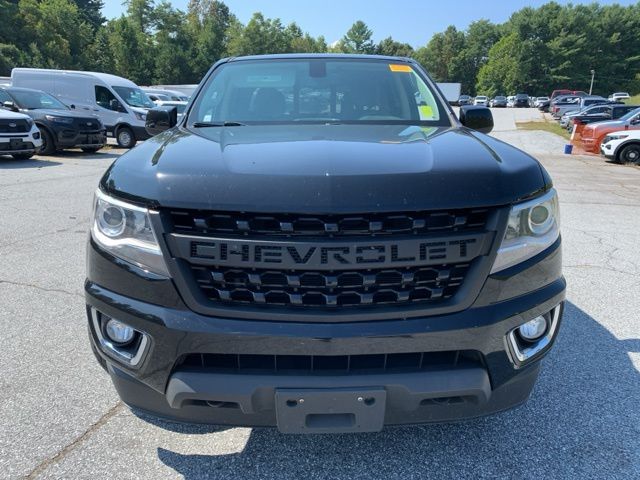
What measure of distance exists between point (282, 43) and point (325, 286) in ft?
302

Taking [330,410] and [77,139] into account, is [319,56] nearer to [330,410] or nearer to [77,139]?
[330,410]

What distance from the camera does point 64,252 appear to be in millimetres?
5367

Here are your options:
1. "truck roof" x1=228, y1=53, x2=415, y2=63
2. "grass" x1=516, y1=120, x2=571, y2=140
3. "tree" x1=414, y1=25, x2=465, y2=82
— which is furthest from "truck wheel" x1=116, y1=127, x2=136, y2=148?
"tree" x1=414, y1=25, x2=465, y2=82

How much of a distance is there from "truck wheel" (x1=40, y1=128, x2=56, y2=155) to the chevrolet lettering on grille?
14.7 m

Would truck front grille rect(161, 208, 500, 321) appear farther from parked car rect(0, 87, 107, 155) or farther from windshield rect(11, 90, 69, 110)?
windshield rect(11, 90, 69, 110)

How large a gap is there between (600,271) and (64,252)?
5.47 m

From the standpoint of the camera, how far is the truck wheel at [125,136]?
56.1 feet

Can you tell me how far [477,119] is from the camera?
330cm

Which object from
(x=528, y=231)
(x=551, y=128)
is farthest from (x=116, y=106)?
(x=551, y=128)

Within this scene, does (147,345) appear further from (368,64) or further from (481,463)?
(368,64)

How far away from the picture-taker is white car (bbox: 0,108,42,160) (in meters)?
12.3

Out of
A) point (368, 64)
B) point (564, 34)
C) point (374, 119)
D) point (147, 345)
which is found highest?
point (564, 34)

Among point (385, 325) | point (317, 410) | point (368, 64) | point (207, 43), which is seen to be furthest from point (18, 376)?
point (207, 43)

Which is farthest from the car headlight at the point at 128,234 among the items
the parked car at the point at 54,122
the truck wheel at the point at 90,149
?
the truck wheel at the point at 90,149
